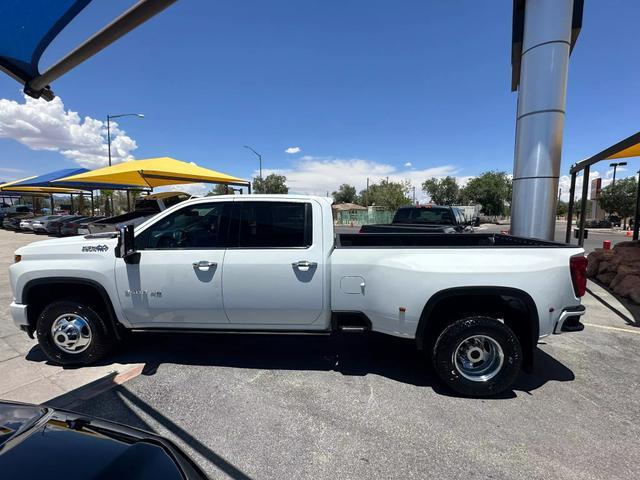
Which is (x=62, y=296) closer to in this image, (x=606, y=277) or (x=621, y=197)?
(x=606, y=277)

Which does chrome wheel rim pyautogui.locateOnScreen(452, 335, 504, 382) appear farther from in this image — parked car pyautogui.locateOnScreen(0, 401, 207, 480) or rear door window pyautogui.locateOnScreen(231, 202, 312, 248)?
parked car pyautogui.locateOnScreen(0, 401, 207, 480)

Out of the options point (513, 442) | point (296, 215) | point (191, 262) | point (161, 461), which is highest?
point (296, 215)

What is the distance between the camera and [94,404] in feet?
10.3

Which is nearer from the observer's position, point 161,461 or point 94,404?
point 161,461

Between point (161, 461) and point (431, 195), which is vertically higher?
point (431, 195)

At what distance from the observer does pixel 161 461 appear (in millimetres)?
1513

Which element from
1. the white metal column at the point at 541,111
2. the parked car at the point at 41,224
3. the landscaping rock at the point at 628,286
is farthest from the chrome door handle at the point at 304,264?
the parked car at the point at 41,224

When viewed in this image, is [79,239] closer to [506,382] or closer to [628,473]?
[506,382]

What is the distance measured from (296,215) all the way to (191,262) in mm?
1148

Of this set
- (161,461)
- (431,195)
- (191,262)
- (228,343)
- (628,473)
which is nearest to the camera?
(161,461)

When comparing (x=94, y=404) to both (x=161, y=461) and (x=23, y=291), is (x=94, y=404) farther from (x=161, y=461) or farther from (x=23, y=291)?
(x=161, y=461)

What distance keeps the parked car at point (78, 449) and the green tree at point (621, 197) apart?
190 ft

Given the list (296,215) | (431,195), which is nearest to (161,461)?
(296,215)

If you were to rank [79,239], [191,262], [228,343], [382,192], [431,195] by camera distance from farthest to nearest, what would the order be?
[431,195] < [382,192] < [228,343] < [79,239] < [191,262]
